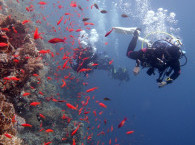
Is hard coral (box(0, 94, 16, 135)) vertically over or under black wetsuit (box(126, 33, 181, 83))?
under

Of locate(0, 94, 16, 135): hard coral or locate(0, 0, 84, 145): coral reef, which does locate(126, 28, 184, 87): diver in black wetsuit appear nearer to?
locate(0, 0, 84, 145): coral reef

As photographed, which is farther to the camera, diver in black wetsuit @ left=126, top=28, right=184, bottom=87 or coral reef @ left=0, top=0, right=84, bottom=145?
diver in black wetsuit @ left=126, top=28, right=184, bottom=87

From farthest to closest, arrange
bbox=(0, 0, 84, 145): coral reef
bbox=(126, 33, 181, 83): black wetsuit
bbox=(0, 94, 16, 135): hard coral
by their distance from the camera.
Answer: bbox=(126, 33, 181, 83): black wetsuit
bbox=(0, 0, 84, 145): coral reef
bbox=(0, 94, 16, 135): hard coral

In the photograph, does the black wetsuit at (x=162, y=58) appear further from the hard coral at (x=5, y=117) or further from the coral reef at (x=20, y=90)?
the hard coral at (x=5, y=117)

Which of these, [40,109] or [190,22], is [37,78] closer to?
[40,109]

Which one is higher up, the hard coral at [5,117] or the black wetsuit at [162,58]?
the black wetsuit at [162,58]

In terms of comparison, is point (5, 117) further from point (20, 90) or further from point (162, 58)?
point (162, 58)

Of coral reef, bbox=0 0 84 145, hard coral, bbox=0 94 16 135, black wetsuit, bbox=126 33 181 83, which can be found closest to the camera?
hard coral, bbox=0 94 16 135

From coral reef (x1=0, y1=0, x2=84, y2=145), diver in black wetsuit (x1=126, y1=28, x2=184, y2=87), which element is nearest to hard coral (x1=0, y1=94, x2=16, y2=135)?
coral reef (x1=0, y1=0, x2=84, y2=145)

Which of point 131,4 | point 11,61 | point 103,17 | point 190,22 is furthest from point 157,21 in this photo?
point 11,61

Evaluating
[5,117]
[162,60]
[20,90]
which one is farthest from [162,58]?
[5,117]

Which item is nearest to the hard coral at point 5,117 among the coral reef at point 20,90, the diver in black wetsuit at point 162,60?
the coral reef at point 20,90

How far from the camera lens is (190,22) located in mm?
61469

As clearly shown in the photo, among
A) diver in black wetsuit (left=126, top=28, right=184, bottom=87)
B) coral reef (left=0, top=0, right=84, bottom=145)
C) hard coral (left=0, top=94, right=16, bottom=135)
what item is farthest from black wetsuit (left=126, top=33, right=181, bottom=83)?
hard coral (left=0, top=94, right=16, bottom=135)
